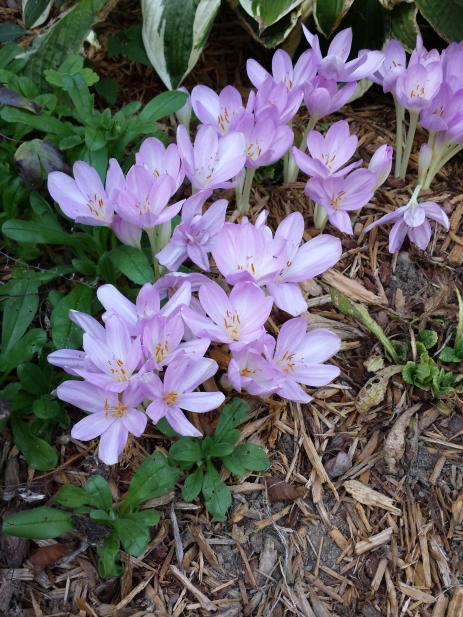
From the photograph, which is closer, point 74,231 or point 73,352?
point 73,352

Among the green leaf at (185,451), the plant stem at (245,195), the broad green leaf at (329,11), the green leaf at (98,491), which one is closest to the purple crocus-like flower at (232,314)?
the green leaf at (185,451)

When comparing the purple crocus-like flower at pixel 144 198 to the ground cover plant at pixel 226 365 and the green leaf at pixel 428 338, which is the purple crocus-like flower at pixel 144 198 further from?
the green leaf at pixel 428 338

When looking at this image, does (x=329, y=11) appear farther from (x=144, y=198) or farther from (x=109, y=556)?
(x=109, y=556)

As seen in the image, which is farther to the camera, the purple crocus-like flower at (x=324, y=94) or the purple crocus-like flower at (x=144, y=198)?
the purple crocus-like flower at (x=324, y=94)

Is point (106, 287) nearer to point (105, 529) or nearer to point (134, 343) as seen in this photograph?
point (134, 343)

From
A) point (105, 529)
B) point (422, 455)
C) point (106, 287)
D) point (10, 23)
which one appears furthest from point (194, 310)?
point (10, 23)

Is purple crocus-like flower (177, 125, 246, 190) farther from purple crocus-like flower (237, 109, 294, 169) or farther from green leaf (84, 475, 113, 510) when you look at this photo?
green leaf (84, 475, 113, 510)

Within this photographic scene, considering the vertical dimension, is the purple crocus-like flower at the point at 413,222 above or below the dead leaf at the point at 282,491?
Answer: above
